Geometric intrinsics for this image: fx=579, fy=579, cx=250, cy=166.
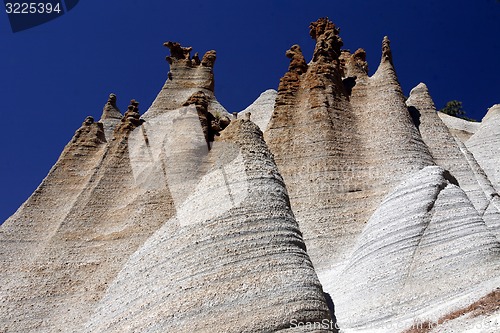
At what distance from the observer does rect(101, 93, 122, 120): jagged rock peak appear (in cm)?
3122

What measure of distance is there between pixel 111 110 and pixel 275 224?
21.6 m

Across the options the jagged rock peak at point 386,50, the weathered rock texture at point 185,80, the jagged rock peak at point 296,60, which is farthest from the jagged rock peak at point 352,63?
the weathered rock texture at point 185,80

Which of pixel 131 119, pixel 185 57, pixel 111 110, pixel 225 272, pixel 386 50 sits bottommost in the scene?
pixel 225 272

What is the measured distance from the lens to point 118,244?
54.7 feet

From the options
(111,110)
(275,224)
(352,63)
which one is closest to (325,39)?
(352,63)

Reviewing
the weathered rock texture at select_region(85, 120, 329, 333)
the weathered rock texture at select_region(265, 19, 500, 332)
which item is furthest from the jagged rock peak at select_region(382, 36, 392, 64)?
the weathered rock texture at select_region(85, 120, 329, 333)

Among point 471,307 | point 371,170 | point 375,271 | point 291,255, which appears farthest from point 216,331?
point 371,170

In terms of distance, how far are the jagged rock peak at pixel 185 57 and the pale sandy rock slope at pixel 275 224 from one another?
11.4 metres

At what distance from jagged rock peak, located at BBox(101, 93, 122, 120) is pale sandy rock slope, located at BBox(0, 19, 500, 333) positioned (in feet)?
22.5

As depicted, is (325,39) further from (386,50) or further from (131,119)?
(131,119)

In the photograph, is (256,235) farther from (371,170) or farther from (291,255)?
(371,170)

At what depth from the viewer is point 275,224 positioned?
1195 centimetres

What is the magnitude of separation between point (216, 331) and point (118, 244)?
7.67 m

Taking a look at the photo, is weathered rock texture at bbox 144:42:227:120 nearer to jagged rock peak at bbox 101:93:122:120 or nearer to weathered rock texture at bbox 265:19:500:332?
jagged rock peak at bbox 101:93:122:120
